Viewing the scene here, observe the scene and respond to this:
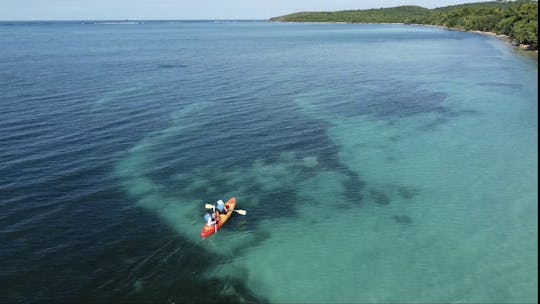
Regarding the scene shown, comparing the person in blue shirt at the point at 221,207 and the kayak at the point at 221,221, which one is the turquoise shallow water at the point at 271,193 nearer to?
the kayak at the point at 221,221

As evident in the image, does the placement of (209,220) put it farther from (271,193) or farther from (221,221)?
(271,193)

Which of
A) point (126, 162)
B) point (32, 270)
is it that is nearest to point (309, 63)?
point (126, 162)

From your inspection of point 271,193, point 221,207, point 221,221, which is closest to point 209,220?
point 221,221

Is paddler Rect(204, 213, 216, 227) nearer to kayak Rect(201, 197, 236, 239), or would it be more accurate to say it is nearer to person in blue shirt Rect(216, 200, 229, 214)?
kayak Rect(201, 197, 236, 239)

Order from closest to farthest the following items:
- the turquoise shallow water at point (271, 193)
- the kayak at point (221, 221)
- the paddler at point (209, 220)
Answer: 1. the turquoise shallow water at point (271, 193)
2. the kayak at point (221, 221)
3. the paddler at point (209, 220)

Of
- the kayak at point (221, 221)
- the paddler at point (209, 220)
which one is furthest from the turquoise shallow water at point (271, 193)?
the paddler at point (209, 220)

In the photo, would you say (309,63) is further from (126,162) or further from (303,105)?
(126,162)

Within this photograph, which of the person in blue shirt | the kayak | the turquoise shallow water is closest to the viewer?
the turquoise shallow water

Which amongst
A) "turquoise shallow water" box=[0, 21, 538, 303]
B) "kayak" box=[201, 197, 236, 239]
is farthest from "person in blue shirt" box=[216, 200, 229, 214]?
"turquoise shallow water" box=[0, 21, 538, 303]
